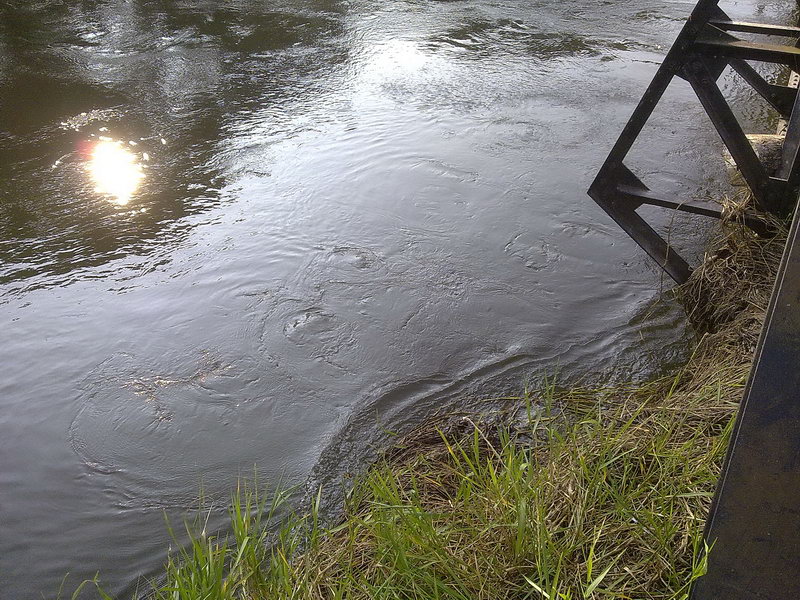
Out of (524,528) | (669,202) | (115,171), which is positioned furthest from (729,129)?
(115,171)

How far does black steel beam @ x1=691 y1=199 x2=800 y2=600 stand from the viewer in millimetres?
2010

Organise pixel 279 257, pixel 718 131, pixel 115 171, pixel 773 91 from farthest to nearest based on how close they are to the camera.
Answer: pixel 115 171, pixel 773 91, pixel 279 257, pixel 718 131

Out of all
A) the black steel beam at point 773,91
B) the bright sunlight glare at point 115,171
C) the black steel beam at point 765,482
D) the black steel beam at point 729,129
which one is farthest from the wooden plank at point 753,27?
the bright sunlight glare at point 115,171

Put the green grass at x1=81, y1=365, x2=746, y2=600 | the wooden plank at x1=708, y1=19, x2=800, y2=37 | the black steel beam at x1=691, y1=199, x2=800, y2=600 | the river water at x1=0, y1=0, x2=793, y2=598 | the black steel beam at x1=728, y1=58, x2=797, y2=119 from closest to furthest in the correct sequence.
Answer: the black steel beam at x1=691, y1=199, x2=800, y2=600, the green grass at x1=81, y1=365, x2=746, y2=600, the river water at x1=0, y1=0, x2=793, y2=598, the wooden plank at x1=708, y1=19, x2=800, y2=37, the black steel beam at x1=728, y1=58, x2=797, y2=119

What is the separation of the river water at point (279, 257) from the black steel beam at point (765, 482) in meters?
1.82

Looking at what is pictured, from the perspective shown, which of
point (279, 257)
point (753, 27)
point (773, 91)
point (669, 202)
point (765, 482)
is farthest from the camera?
point (773, 91)

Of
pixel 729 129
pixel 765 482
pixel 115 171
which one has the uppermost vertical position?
pixel 729 129

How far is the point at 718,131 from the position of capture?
13.1ft

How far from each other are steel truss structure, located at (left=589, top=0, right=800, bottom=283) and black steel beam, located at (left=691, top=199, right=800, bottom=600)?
7.28ft

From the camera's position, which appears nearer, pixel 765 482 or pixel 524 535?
pixel 765 482

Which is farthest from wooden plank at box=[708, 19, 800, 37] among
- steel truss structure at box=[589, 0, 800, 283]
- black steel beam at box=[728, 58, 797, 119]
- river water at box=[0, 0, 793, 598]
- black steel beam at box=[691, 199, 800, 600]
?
black steel beam at box=[691, 199, 800, 600]

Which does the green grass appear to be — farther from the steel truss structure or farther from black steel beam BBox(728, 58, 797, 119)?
black steel beam BBox(728, 58, 797, 119)

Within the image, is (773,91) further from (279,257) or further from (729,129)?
(279,257)

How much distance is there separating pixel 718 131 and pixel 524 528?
2596 millimetres
